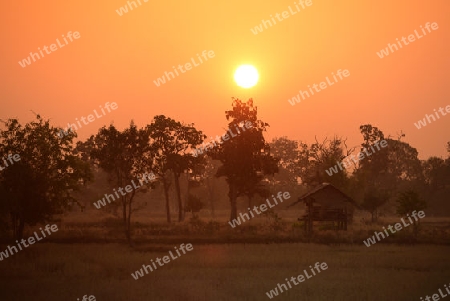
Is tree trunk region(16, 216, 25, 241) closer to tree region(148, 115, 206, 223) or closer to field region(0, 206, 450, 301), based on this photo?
field region(0, 206, 450, 301)

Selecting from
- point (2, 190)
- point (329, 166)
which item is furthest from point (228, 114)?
point (2, 190)

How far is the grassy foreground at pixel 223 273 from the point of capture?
23502 millimetres

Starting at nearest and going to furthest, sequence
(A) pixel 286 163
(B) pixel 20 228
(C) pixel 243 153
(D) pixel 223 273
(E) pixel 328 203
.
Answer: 1. (D) pixel 223 273
2. (B) pixel 20 228
3. (E) pixel 328 203
4. (C) pixel 243 153
5. (A) pixel 286 163

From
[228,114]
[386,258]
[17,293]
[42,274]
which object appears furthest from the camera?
[228,114]

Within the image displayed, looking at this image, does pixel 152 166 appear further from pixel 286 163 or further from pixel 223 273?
pixel 286 163

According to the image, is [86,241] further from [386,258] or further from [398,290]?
[398,290]

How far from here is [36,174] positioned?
1738 inches

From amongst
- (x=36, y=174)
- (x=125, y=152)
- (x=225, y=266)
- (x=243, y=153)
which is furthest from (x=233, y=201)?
(x=225, y=266)

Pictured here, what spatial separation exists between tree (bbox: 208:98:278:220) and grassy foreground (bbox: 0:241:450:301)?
2614 cm

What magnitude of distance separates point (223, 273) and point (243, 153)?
38.7 metres

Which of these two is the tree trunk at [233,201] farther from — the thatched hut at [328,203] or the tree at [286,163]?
the tree at [286,163]

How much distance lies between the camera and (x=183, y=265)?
3203cm

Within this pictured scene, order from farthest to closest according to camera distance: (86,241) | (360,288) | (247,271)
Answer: (86,241) < (247,271) < (360,288)

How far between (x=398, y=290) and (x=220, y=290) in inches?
335
